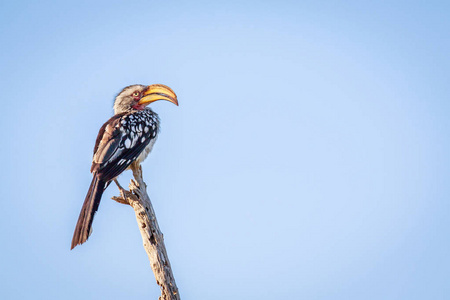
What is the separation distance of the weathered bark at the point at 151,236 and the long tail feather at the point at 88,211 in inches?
8.4

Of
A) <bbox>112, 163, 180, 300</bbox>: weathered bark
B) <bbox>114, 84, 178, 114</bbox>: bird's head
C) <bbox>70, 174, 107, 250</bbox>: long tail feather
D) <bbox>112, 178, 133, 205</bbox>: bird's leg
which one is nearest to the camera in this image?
<bbox>112, 163, 180, 300</bbox>: weathered bark

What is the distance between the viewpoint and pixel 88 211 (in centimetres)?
523

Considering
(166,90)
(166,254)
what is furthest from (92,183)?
(166,90)

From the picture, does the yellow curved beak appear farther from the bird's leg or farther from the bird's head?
the bird's leg

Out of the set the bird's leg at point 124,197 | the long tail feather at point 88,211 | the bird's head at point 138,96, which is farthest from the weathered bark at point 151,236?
the bird's head at point 138,96

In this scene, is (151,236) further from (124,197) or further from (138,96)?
(138,96)

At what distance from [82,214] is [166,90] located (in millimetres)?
2531

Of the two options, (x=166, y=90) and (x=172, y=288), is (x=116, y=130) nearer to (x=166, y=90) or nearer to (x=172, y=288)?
(x=166, y=90)

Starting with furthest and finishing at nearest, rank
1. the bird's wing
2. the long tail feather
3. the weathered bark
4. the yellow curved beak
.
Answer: the yellow curved beak → the bird's wing → the long tail feather → the weathered bark

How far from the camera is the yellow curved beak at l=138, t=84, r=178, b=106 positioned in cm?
702

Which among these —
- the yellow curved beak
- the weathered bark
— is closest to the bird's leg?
the weathered bark

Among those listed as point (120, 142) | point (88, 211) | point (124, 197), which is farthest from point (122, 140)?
point (88, 211)

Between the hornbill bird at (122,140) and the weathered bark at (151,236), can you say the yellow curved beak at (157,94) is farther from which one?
the weathered bark at (151,236)

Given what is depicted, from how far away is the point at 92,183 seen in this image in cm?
556
